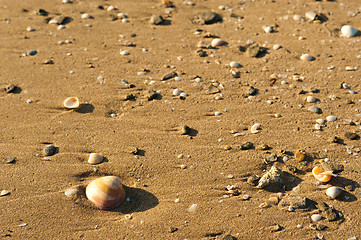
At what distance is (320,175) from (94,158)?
6.62 feet

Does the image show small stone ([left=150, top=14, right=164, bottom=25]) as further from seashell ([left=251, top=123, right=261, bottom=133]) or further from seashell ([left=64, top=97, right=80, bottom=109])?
seashell ([left=251, top=123, right=261, bottom=133])

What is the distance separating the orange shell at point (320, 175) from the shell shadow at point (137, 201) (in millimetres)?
1390

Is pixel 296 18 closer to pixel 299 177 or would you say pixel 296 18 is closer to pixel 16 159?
pixel 299 177

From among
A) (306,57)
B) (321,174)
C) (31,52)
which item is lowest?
(321,174)

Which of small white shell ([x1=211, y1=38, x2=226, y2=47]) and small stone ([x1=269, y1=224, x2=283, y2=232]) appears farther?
small white shell ([x1=211, y1=38, x2=226, y2=47])

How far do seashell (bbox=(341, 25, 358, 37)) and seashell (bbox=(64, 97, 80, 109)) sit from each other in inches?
143

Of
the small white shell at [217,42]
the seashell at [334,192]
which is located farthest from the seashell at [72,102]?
the seashell at [334,192]

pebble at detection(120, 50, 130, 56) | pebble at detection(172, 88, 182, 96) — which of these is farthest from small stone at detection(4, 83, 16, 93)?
pebble at detection(172, 88, 182, 96)

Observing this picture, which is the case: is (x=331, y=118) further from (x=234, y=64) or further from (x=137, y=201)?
(x=137, y=201)

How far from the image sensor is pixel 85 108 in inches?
158

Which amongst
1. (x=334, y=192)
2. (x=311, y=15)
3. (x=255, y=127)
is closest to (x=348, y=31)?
(x=311, y=15)

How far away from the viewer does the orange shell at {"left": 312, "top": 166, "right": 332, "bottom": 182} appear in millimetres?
A: 3127

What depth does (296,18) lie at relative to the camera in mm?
5359

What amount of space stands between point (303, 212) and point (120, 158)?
168 cm
